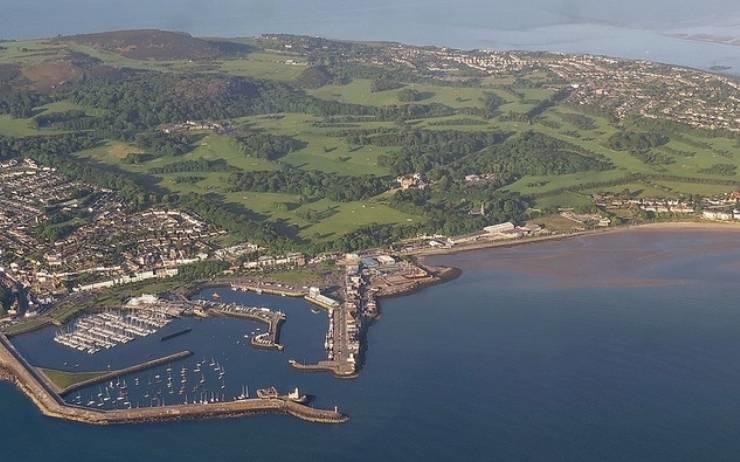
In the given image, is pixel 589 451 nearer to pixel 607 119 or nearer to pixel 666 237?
pixel 666 237

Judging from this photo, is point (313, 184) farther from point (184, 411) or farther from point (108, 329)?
point (184, 411)

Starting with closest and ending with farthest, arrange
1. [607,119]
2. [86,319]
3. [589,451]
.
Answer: [589,451], [86,319], [607,119]

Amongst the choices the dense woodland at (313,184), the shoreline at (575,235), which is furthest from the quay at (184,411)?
the dense woodland at (313,184)

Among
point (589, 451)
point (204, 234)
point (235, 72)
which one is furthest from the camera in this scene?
point (235, 72)

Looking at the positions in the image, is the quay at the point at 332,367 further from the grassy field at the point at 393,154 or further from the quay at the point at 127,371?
the grassy field at the point at 393,154

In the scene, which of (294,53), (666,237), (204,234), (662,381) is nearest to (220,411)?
(662,381)

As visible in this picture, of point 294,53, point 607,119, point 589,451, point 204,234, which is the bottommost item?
point 589,451

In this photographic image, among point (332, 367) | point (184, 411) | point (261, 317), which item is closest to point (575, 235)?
point (261, 317)
